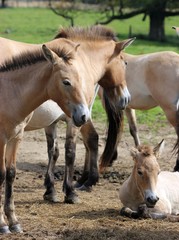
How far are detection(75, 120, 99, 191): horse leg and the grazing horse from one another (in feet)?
5.20

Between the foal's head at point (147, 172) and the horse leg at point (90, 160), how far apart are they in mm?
1836

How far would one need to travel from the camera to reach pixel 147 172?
6.71 metres

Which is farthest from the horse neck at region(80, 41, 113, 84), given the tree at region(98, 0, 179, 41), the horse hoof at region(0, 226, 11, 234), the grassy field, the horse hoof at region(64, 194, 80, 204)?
the tree at region(98, 0, 179, 41)

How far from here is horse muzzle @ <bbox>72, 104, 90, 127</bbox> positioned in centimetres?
564

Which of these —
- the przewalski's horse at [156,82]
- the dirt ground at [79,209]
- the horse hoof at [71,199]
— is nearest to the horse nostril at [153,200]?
the dirt ground at [79,209]

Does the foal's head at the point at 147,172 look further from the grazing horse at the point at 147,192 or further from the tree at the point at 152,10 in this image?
the tree at the point at 152,10

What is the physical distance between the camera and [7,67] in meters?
6.10

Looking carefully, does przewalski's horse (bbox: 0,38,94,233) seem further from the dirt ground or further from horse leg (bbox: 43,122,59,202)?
horse leg (bbox: 43,122,59,202)

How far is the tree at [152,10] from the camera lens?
3462 centimetres

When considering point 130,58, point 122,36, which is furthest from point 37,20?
point 130,58

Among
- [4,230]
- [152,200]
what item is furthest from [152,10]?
[4,230]

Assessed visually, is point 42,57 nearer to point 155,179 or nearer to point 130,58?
point 155,179

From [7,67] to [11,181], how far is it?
1.09 m

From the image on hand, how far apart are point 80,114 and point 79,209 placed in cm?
212
